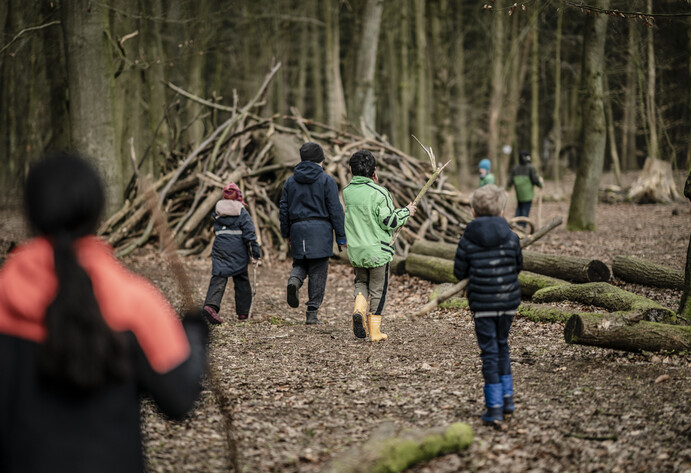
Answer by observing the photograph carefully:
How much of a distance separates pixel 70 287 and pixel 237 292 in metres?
5.85

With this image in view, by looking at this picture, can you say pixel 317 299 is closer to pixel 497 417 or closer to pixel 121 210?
pixel 497 417

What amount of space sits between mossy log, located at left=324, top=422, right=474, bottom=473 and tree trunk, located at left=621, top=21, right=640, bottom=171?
1423 cm

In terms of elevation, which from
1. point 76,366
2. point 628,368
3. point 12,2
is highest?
point 12,2

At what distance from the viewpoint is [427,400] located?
16.1 feet

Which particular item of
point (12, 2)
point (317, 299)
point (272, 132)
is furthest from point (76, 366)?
point (12, 2)

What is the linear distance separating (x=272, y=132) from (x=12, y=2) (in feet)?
21.9

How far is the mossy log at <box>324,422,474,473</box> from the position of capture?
129 inches

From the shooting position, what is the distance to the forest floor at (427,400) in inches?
148

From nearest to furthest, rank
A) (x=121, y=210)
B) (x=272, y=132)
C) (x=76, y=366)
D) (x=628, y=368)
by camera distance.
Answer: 1. (x=76, y=366)
2. (x=628, y=368)
3. (x=121, y=210)
4. (x=272, y=132)

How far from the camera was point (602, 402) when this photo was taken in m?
4.66

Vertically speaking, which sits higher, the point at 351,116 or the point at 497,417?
the point at 351,116

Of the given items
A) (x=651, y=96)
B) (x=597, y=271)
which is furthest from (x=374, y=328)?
(x=651, y=96)

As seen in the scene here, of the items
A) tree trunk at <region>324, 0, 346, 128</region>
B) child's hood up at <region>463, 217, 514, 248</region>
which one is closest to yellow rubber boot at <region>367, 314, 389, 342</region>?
child's hood up at <region>463, 217, 514, 248</region>

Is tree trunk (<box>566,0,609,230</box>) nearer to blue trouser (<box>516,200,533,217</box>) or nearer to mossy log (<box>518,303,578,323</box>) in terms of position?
blue trouser (<box>516,200,533,217</box>)
